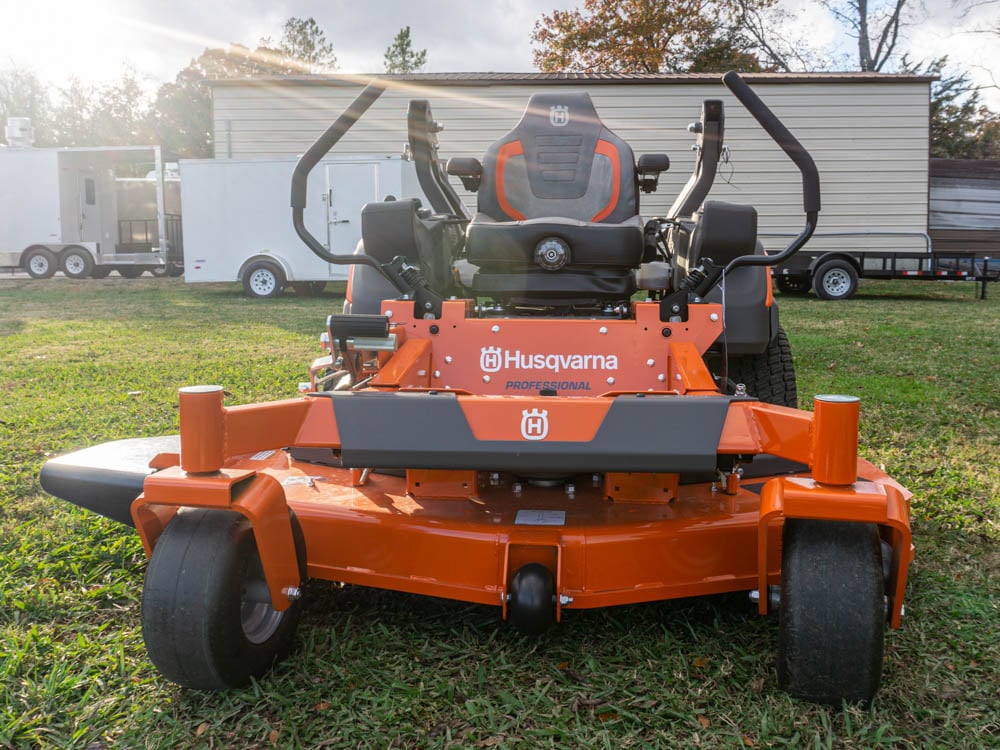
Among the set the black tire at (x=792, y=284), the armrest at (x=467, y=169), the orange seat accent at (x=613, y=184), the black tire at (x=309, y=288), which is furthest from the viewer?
the black tire at (x=792, y=284)

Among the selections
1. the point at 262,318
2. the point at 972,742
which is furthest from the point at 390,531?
the point at 262,318

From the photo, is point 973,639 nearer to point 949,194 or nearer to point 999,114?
point 949,194

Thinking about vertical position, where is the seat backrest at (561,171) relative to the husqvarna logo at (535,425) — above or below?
above

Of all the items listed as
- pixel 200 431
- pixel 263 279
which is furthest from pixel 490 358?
pixel 263 279

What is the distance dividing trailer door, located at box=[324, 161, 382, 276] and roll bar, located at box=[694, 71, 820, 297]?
40.8ft

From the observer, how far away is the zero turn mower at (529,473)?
6.78 ft

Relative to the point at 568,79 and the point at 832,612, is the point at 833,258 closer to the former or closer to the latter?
the point at 568,79

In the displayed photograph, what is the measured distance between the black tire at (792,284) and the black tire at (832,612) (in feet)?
51.4

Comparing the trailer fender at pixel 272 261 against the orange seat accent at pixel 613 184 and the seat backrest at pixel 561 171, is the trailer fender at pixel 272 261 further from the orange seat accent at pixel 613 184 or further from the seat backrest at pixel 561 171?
the orange seat accent at pixel 613 184

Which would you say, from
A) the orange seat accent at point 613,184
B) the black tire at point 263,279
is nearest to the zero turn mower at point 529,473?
the orange seat accent at point 613,184

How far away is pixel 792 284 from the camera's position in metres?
17.4

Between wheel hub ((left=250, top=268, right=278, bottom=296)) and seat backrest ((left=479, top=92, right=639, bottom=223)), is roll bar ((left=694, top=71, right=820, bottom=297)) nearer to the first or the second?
seat backrest ((left=479, top=92, right=639, bottom=223))

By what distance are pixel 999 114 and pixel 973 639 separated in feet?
120

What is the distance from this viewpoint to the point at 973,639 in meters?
2.56
